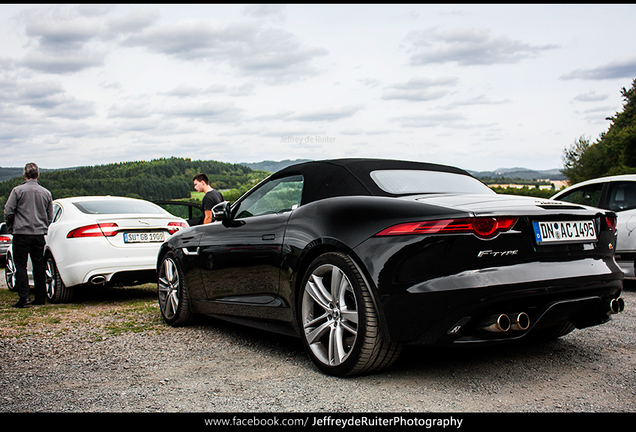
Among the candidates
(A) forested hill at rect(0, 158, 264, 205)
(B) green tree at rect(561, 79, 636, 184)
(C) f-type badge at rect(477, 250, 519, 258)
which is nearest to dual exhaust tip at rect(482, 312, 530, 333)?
(C) f-type badge at rect(477, 250, 519, 258)

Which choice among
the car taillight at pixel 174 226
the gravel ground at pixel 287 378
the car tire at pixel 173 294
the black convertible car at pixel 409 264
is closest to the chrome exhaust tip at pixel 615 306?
the black convertible car at pixel 409 264

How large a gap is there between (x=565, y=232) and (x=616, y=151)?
2216 inches

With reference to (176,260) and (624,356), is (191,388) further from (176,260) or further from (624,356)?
(624,356)

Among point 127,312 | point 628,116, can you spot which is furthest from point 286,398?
point 628,116

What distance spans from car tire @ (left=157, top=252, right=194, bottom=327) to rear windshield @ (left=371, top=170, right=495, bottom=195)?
243 centimetres

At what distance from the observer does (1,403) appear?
3.09 meters

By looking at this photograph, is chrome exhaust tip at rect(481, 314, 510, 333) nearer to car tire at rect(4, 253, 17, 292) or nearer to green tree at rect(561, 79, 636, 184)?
car tire at rect(4, 253, 17, 292)

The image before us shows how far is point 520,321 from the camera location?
9.89 ft

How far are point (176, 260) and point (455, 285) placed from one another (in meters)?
3.25

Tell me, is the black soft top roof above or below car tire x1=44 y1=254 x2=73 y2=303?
above

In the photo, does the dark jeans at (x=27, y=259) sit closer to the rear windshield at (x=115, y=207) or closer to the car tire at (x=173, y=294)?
the rear windshield at (x=115, y=207)

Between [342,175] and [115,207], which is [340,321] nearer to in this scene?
[342,175]

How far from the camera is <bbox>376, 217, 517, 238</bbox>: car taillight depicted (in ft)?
9.93

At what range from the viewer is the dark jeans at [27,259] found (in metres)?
7.48
